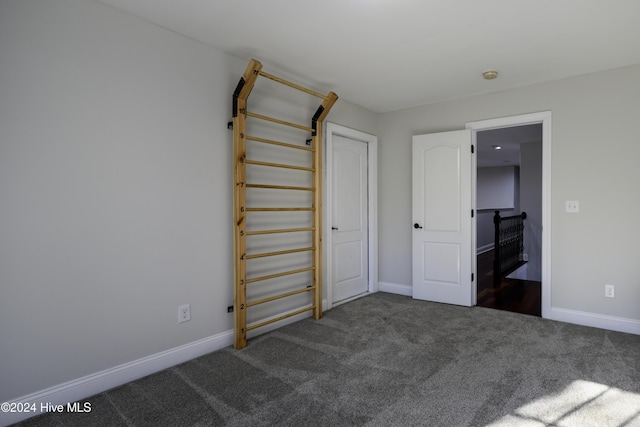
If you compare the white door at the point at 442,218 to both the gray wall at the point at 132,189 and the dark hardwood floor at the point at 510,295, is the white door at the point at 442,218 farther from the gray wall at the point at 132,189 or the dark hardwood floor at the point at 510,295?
the gray wall at the point at 132,189

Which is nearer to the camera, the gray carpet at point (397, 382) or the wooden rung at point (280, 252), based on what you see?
the gray carpet at point (397, 382)

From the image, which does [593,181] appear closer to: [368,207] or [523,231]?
[368,207]

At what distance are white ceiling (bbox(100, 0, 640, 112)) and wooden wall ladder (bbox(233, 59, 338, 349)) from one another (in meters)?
0.27

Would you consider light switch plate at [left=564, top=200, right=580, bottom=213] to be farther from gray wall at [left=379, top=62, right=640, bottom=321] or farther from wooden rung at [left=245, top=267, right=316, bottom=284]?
wooden rung at [left=245, top=267, right=316, bottom=284]

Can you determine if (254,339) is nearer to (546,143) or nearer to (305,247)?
(305,247)

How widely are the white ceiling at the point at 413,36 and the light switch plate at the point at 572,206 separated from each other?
1.19m

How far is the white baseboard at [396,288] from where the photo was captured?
4410mm

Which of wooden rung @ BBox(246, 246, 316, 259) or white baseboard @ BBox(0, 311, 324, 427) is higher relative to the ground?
wooden rung @ BBox(246, 246, 316, 259)

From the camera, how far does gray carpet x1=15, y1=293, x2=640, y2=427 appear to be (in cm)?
186

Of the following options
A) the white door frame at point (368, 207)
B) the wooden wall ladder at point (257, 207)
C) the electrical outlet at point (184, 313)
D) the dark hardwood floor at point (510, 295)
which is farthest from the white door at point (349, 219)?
the electrical outlet at point (184, 313)

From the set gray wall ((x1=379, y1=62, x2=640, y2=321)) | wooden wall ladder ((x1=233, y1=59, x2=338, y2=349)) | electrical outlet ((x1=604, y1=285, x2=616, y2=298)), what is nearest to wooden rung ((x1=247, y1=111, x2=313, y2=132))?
wooden wall ladder ((x1=233, y1=59, x2=338, y2=349))

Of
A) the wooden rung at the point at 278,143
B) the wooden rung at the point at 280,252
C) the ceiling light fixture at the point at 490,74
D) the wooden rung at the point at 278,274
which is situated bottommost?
the wooden rung at the point at 278,274

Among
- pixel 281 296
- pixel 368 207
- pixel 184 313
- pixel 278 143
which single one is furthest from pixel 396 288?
pixel 184 313

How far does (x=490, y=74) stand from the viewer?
323 cm
